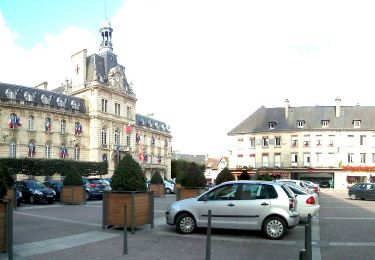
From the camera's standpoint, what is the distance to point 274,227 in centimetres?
1062

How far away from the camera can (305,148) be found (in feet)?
201

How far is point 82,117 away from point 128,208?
58.6 metres

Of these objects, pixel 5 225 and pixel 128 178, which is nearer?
pixel 5 225

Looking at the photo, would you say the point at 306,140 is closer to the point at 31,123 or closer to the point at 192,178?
the point at 31,123

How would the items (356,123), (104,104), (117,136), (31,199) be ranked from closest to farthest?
(31,199) < (356,123) < (104,104) < (117,136)

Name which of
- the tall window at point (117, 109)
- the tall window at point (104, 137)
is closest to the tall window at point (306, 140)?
the tall window at point (104, 137)

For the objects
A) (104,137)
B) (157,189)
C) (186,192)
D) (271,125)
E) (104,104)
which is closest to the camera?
(186,192)

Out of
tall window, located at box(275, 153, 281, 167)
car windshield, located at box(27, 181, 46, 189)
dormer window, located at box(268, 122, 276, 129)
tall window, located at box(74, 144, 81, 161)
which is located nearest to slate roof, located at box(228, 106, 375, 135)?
dormer window, located at box(268, 122, 276, 129)

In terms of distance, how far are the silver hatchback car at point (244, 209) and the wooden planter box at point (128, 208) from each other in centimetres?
112

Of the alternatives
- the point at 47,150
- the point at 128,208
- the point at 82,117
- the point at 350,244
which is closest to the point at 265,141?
the point at 82,117

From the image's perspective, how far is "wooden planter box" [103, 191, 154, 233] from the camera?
454 inches

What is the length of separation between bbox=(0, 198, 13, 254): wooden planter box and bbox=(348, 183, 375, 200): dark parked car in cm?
2801

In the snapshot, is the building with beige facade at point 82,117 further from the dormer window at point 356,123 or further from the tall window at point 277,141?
the dormer window at point 356,123

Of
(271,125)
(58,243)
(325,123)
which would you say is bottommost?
(58,243)
